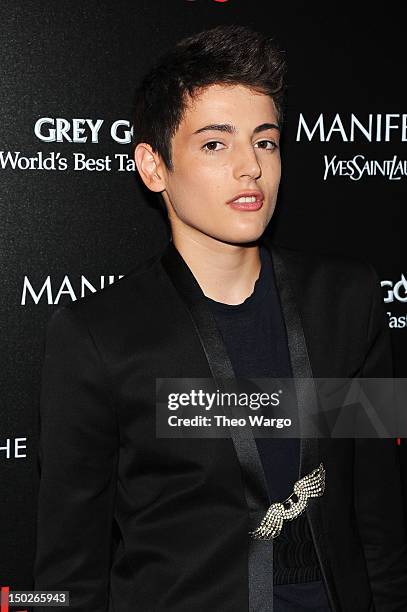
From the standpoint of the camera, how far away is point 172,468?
1.67 meters

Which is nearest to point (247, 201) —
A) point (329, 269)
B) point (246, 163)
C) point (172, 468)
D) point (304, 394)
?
point (246, 163)

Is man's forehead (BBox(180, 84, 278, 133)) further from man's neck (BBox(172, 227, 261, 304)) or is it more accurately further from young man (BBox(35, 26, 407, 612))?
man's neck (BBox(172, 227, 261, 304))

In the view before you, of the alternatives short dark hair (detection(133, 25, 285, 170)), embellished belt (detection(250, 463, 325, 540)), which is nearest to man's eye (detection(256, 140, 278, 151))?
short dark hair (detection(133, 25, 285, 170))

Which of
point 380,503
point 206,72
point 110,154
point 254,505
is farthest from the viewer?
point 110,154

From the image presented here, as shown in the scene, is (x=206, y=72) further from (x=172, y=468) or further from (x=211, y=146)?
(x=172, y=468)

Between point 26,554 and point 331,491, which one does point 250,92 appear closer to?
point 331,491

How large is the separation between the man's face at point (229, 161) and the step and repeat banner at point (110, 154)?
644 millimetres

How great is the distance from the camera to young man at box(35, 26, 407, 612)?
1.64 meters

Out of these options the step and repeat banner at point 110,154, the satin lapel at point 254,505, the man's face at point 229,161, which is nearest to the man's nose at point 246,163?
the man's face at point 229,161

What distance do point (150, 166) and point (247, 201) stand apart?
309 mm

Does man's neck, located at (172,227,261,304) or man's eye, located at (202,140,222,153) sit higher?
man's eye, located at (202,140,222,153)

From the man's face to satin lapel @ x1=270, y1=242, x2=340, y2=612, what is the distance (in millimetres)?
161

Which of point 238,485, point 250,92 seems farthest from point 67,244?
point 238,485

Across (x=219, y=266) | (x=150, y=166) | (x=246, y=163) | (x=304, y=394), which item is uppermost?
(x=150, y=166)
